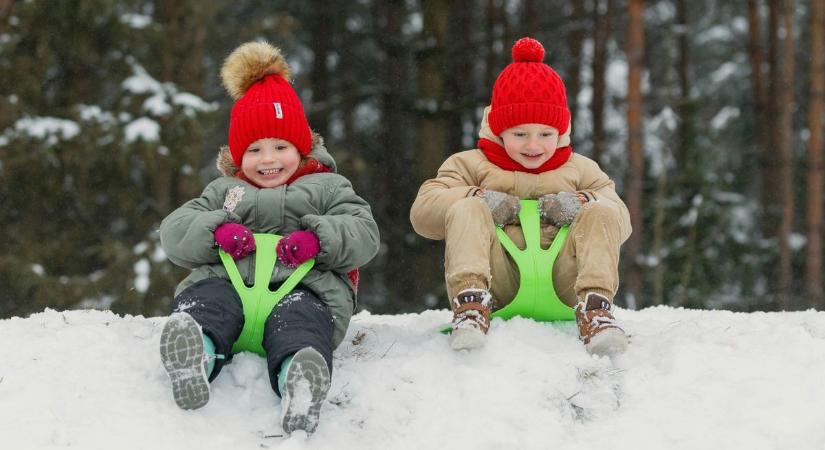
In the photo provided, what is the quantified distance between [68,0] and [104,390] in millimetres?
7912

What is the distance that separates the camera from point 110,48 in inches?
413

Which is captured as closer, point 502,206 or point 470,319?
point 470,319

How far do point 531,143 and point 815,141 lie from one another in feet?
28.9

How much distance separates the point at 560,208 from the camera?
3.99 meters

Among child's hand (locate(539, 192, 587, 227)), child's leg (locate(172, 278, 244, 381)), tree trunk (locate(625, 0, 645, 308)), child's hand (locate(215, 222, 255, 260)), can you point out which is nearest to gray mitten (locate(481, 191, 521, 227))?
child's hand (locate(539, 192, 587, 227))

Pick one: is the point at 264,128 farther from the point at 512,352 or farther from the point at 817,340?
the point at 817,340

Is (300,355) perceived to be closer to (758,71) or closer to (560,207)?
(560,207)

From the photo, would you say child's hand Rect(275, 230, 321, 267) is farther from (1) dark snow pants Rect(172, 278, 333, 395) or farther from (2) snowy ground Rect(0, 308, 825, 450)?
(2) snowy ground Rect(0, 308, 825, 450)

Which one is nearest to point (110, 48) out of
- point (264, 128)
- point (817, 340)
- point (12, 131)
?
point (12, 131)

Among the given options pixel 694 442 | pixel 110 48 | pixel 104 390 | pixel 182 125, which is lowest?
pixel 694 442

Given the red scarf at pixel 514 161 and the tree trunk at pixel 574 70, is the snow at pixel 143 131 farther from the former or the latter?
the tree trunk at pixel 574 70

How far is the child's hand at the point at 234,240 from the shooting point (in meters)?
3.54

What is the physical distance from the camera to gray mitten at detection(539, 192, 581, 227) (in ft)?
13.1

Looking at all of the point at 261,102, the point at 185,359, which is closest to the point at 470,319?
the point at 185,359
